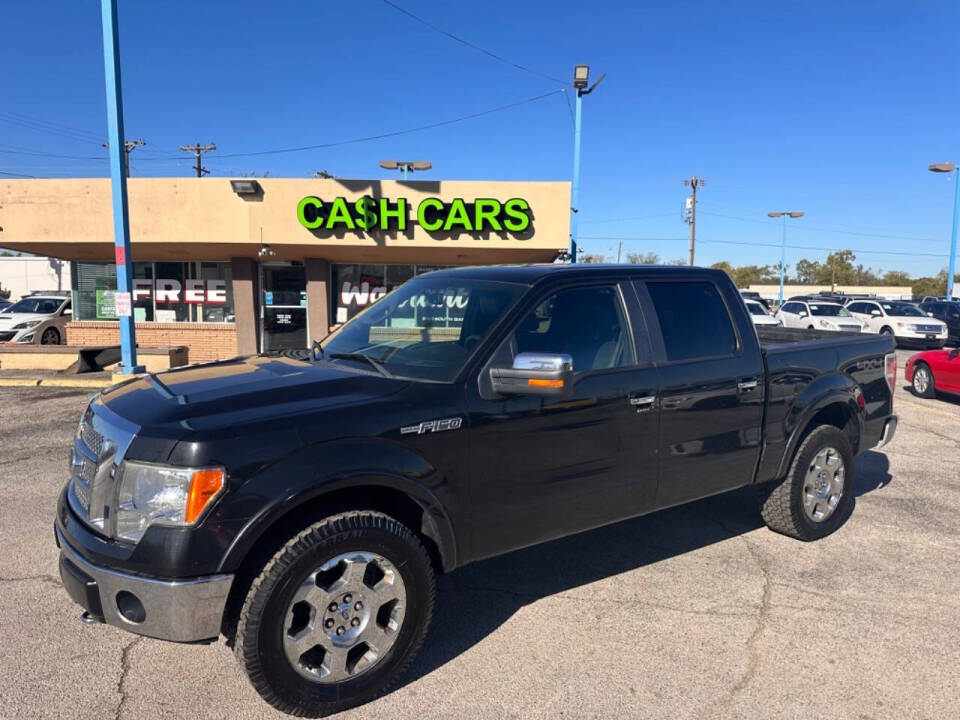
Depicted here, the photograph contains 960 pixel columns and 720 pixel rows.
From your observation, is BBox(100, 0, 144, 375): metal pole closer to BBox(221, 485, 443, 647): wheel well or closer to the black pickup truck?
the black pickup truck

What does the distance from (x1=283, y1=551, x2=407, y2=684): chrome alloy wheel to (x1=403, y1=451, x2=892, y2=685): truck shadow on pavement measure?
0.35 metres

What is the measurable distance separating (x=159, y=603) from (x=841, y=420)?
4.78 meters

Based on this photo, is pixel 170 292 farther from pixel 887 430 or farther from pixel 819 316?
Answer: pixel 819 316

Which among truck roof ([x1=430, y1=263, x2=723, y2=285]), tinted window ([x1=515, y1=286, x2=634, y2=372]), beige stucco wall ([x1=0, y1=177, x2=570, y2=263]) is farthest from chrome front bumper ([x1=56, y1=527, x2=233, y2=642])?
beige stucco wall ([x1=0, y1=177, x2=570, y2=263])

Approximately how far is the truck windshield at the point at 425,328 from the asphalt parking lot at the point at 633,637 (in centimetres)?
145

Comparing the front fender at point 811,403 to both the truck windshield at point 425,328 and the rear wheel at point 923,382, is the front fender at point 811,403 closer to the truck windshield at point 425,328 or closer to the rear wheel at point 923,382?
the truck windshield at point 425,328

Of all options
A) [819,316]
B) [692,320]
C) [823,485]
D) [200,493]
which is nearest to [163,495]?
[200,493]

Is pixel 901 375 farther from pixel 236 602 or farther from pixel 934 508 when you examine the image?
pixel 236 602

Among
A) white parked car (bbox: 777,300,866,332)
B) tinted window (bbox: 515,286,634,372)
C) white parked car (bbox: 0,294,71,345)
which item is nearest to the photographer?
tinted window (bbox: 515,286,634,372)

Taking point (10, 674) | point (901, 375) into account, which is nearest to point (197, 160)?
point (901, 375)

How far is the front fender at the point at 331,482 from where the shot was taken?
252cm

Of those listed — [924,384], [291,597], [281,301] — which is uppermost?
[281,301]

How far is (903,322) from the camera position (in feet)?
74.6

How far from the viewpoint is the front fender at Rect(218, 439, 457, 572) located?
8.27 feet
